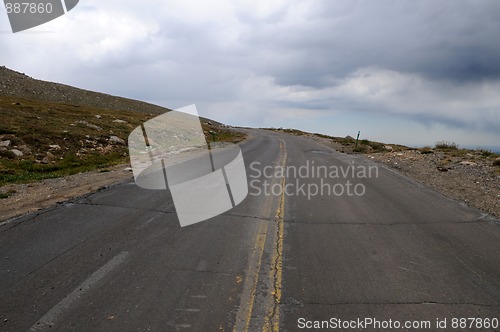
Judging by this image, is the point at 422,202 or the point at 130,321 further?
the point at 422,202

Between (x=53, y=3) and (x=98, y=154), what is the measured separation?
44.7 metres

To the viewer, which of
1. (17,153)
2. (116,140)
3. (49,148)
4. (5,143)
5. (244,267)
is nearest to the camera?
(244,267)

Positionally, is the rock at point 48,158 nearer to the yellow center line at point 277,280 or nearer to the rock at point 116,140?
the rock at point 116,140

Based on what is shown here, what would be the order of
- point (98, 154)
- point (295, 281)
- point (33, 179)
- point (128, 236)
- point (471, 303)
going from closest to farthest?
point (471, 303)
point (295, 281)
point (128, 236)
point (33, 179)
point (98, 154)

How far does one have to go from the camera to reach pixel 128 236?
6.87 metres

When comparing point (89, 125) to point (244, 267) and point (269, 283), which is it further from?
point (269, 283)

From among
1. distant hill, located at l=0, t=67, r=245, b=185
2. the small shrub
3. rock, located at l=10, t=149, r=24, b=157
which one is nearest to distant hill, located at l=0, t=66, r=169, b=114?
distant hill, located at l=0, t=67, r=245, b=185

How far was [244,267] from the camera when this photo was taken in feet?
18.4

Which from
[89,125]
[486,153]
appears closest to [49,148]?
[89,125]

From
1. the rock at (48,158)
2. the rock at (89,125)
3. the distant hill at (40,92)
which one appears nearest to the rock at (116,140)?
the rock at (89,125)

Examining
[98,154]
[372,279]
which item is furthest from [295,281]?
[98,154]

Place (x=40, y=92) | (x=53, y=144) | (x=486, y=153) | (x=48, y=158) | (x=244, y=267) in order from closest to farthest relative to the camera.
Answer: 1. (x=244, y=267)
2. (x=48, y=158)
3. (x=53, y=144)
4. (x=486, y=153)
5. (x=40, y=92)

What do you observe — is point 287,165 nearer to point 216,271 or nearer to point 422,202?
point 422,202

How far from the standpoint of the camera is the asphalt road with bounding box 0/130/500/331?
430 cm
